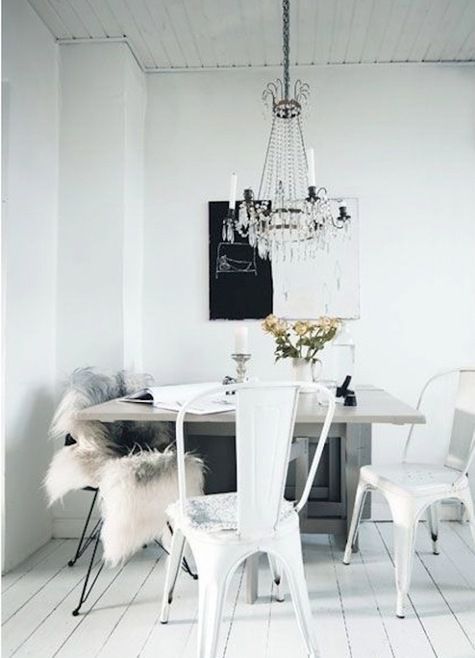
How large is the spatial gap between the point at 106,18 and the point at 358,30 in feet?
4.02

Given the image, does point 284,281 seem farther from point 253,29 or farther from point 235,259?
point 253,29

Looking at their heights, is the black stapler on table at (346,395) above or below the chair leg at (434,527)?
above

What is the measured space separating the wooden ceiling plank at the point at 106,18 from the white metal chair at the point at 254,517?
210cm

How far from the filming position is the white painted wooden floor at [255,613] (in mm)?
1924

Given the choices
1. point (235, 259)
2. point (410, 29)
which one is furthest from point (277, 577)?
point (410, 29)

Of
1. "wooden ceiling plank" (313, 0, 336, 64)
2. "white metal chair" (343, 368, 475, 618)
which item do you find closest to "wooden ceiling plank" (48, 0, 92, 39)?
"wooden ceiling plank" (313, 0, 336, 64)

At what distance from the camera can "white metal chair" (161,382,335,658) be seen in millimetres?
1671

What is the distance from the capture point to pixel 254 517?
1.73 m

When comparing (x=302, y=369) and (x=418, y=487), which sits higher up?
(x=302, y=369)

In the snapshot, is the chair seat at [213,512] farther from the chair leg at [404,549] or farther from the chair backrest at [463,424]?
the chair backrest at [463,424]

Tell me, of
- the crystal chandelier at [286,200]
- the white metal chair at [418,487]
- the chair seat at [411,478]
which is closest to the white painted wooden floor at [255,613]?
the white metal chair at [418,487]

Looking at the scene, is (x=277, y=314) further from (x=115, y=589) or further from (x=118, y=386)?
(x=115, y=589)

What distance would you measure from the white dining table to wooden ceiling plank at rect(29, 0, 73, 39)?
186 cm

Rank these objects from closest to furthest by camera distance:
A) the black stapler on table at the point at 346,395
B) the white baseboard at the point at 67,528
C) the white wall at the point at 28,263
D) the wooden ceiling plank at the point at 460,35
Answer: the black stapler on table at the point at 346,395 < the white wall at the point at 28,263 < the wooden ceiling plank at the point at 460,35 < the white baseboard at the point at 67,528
